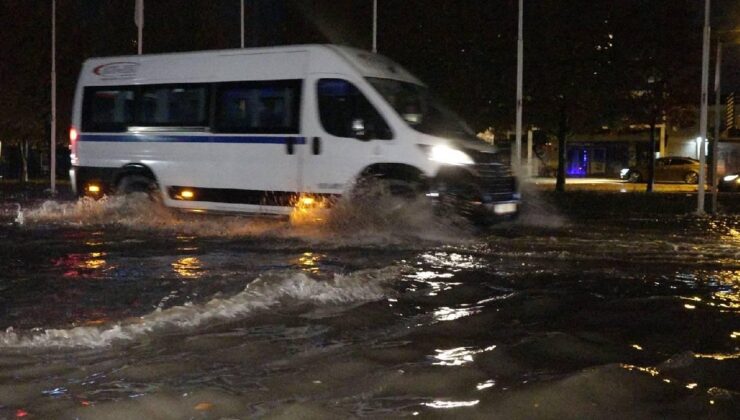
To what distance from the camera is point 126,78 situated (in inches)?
646

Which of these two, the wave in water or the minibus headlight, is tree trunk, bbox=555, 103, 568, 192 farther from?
the wave in water

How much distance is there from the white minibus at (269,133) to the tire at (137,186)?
24 mm

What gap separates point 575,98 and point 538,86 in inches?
48.6

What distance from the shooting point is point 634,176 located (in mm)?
46688

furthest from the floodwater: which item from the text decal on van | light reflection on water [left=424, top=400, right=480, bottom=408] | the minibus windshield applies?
the text decal on van

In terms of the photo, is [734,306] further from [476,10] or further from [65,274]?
[476,10]

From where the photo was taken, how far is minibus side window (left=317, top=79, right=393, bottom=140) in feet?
45.2

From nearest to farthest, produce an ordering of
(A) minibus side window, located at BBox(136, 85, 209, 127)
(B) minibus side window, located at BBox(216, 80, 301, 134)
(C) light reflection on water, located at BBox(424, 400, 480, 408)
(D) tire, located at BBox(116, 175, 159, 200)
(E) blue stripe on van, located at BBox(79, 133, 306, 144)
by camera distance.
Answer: (C) light reflection on water, located at BBox(424, 400, 480, 408) → (B) minibus side window, located at BBox(216, 80, 301, 134) → (E) blue stripe on van, located at BBox(79, 133, 306, 144) → (A) minibus side window, located at BBox(136, 85, 209, 127) → (D) tire, located at BBox(116, 175, 159, 200)

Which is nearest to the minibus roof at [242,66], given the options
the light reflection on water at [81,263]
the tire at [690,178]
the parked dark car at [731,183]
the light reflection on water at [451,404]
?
the light reflection on water at [81,263]

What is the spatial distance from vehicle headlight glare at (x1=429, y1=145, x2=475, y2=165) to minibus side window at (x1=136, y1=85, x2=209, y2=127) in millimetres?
4452

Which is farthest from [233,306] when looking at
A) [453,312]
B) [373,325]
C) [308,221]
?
[308,221]

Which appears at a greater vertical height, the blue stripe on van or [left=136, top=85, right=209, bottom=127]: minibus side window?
[left=136, top=85, right=209, bottom=127]: minibus side window

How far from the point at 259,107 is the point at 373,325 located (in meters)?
8.10

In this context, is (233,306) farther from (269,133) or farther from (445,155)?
(269,133)
